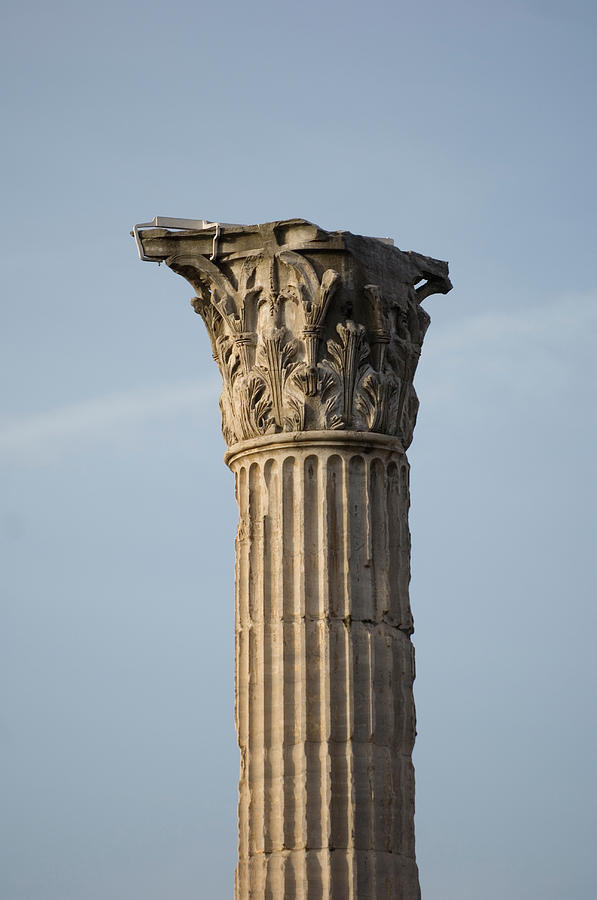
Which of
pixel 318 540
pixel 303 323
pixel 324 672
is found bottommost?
pixel 324 672

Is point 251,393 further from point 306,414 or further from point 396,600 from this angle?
point 396,600

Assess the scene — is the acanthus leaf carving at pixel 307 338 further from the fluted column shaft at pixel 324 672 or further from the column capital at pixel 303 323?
the fluted column shaft at pixel 324 672

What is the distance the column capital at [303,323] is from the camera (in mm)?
18500

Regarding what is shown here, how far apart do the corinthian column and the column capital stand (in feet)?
0.07

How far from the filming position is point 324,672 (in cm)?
1761

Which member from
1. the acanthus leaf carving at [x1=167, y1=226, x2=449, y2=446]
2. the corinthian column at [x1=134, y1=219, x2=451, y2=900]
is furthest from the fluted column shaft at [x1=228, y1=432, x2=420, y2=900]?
the acanthus leaf carving at [x1=167, y1=226, x2=449, y2=446]

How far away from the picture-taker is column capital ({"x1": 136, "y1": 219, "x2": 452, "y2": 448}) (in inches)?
728

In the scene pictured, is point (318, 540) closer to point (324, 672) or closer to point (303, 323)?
point (324, 672)

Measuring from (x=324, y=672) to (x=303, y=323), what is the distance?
Answer: 4073 mm

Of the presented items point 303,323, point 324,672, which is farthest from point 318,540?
point 303,323

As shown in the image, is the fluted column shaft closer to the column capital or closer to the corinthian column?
the corinthian column

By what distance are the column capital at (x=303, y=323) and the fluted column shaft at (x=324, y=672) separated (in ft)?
1.27

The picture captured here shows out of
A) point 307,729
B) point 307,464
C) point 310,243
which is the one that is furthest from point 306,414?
point 307,729

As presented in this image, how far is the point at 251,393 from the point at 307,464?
1.12m
